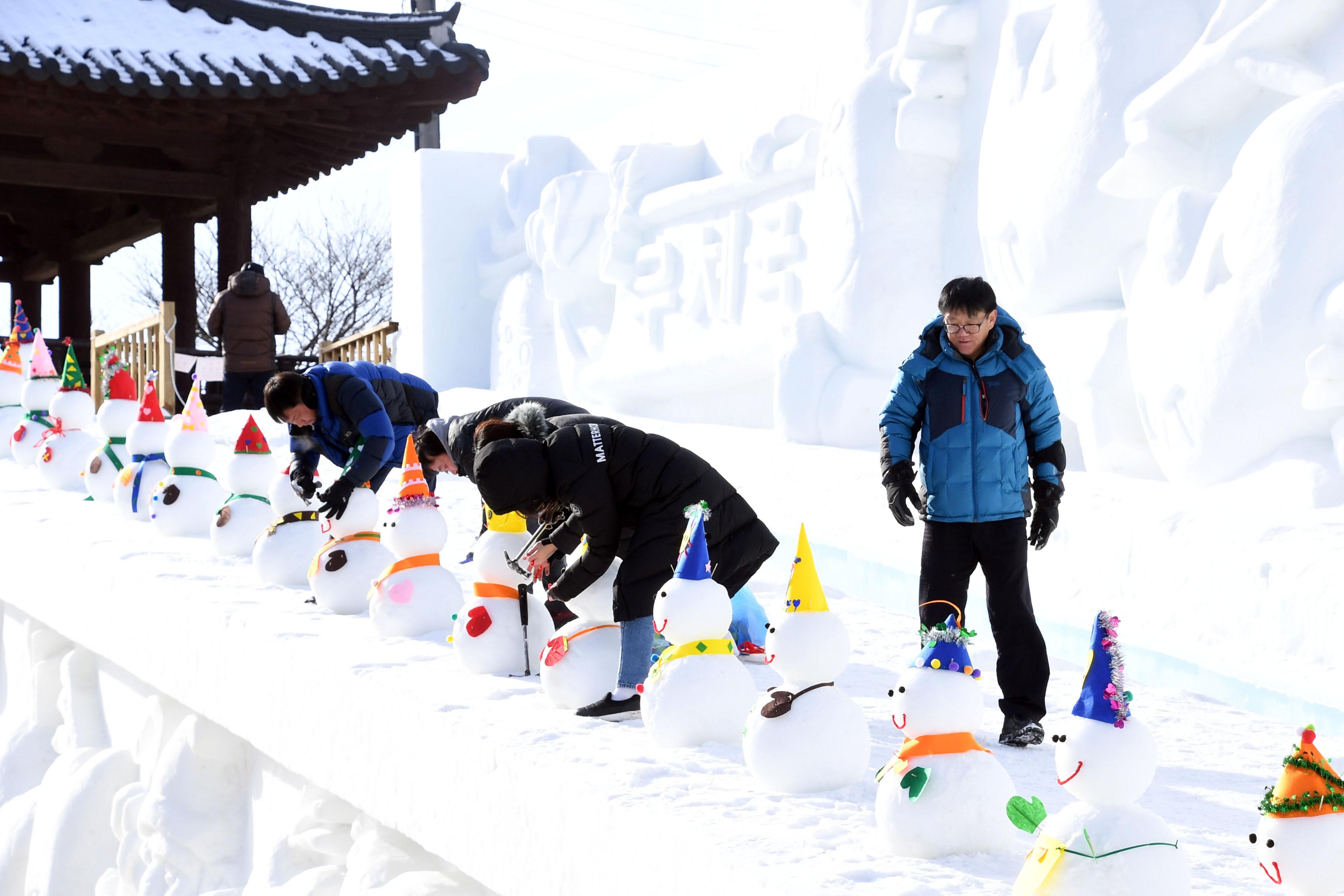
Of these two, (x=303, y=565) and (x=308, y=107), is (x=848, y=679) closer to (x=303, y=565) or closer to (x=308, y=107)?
(x=303, y=565)

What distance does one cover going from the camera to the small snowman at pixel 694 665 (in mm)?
2609

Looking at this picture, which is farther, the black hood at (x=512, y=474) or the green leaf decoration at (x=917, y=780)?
the black hood at (x=512, y=474)

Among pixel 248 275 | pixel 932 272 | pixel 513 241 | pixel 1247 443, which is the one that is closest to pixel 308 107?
pixel 248 275

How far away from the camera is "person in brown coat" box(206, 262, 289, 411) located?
28.4ft

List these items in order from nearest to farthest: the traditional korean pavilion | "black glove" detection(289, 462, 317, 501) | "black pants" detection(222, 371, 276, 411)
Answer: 1. "black glove" detection(289, 462, 317, 501)
2. the traditional korean pavilion
3. "black pants" detection(222, 371, 276, 411)

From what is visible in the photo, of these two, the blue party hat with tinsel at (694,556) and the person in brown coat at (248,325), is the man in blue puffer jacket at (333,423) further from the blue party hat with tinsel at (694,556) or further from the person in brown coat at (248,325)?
the person in brown coat at (248,325)

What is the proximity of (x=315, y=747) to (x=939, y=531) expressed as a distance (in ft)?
5.34

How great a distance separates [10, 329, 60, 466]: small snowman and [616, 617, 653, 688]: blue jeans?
522 cm

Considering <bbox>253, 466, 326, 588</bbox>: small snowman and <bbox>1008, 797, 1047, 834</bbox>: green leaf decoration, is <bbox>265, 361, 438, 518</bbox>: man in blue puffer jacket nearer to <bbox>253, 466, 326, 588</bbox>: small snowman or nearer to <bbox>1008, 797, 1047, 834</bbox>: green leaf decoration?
<bbox>253, 466, 326, 588</bbox>: small snowman

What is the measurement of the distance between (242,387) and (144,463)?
3851mm

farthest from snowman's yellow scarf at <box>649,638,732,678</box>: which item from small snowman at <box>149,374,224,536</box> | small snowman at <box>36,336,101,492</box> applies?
small snowman at <box>36,336,101,492</box>

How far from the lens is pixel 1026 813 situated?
1894 millimetres

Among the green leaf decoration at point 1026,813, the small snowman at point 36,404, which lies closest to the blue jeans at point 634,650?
the green leaf decoration at point 1026,813

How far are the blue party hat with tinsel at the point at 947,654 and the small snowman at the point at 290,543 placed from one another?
2.53 meters
